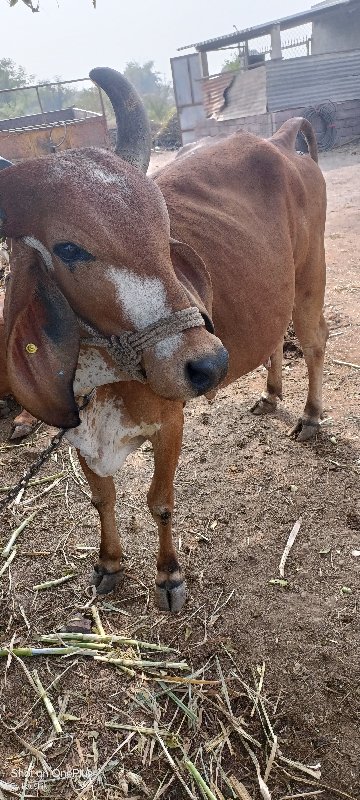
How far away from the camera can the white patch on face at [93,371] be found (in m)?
2.19

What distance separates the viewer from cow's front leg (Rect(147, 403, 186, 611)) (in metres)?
2.68

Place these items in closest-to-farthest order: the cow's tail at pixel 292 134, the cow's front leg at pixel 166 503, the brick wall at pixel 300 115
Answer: the cow's front leg at pixel 166 503
the cow's tail at pixel 292 134
the brick wall at pixel 300 115

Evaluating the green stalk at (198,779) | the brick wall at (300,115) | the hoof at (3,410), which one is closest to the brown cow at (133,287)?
the green stalk at (198,779)

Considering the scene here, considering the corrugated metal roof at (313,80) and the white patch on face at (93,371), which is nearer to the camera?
the white patch on face at (93,371)

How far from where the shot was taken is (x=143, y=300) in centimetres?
178

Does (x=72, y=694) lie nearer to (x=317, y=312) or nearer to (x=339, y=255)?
(x=317, y=312)

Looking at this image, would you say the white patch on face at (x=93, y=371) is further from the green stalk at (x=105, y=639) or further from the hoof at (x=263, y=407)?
the hoof at (x=263, y=407)

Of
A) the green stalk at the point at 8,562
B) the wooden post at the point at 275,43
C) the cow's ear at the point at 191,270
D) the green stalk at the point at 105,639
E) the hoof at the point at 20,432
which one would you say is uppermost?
the wooden post at the point at 275,43

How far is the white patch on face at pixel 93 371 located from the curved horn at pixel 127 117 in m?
0.69

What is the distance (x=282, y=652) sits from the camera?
8.79ft

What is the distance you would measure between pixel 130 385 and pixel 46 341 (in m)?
0.56

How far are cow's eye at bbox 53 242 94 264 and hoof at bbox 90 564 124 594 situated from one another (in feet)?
6.19

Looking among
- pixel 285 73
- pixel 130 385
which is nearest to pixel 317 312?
pixel 130 385

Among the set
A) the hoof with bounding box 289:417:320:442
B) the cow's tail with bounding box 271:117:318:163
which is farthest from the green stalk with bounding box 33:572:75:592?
the cow's tail with bounding box 271:117:318:163
